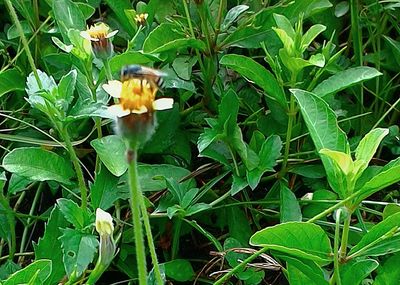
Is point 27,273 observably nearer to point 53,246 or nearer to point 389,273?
point 53,246

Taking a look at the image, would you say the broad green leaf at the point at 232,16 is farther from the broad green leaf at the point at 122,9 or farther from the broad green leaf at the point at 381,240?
the broad green leaf at the point at 381,240

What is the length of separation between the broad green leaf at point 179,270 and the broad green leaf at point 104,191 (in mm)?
116

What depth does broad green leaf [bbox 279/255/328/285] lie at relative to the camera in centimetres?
84

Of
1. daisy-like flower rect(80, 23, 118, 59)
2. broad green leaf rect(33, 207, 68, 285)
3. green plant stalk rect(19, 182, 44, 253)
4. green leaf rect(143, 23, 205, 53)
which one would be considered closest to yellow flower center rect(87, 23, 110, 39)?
daisy-like flower rect(80, 23, 118, 59)

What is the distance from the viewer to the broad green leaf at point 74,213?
2.99 ft

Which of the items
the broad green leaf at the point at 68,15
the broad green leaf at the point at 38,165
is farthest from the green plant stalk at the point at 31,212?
the broad green leaf at the point at 68,15

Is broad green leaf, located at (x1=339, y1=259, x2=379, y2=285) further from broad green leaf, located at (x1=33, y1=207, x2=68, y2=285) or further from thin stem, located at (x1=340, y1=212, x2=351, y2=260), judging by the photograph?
broad green leaf, located at (x1=33, y1=207, x2=68, y2=285)

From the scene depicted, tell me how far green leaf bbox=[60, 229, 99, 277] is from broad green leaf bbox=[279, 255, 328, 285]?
0.22m

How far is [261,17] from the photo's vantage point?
1.20m

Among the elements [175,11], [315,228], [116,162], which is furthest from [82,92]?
[315,228]

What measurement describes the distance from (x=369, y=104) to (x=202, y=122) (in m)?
0.32

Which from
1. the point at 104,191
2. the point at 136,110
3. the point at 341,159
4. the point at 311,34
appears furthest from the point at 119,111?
the point at 311,34

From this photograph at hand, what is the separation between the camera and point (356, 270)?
84cm

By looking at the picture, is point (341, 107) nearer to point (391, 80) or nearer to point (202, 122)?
point (391, 80)
